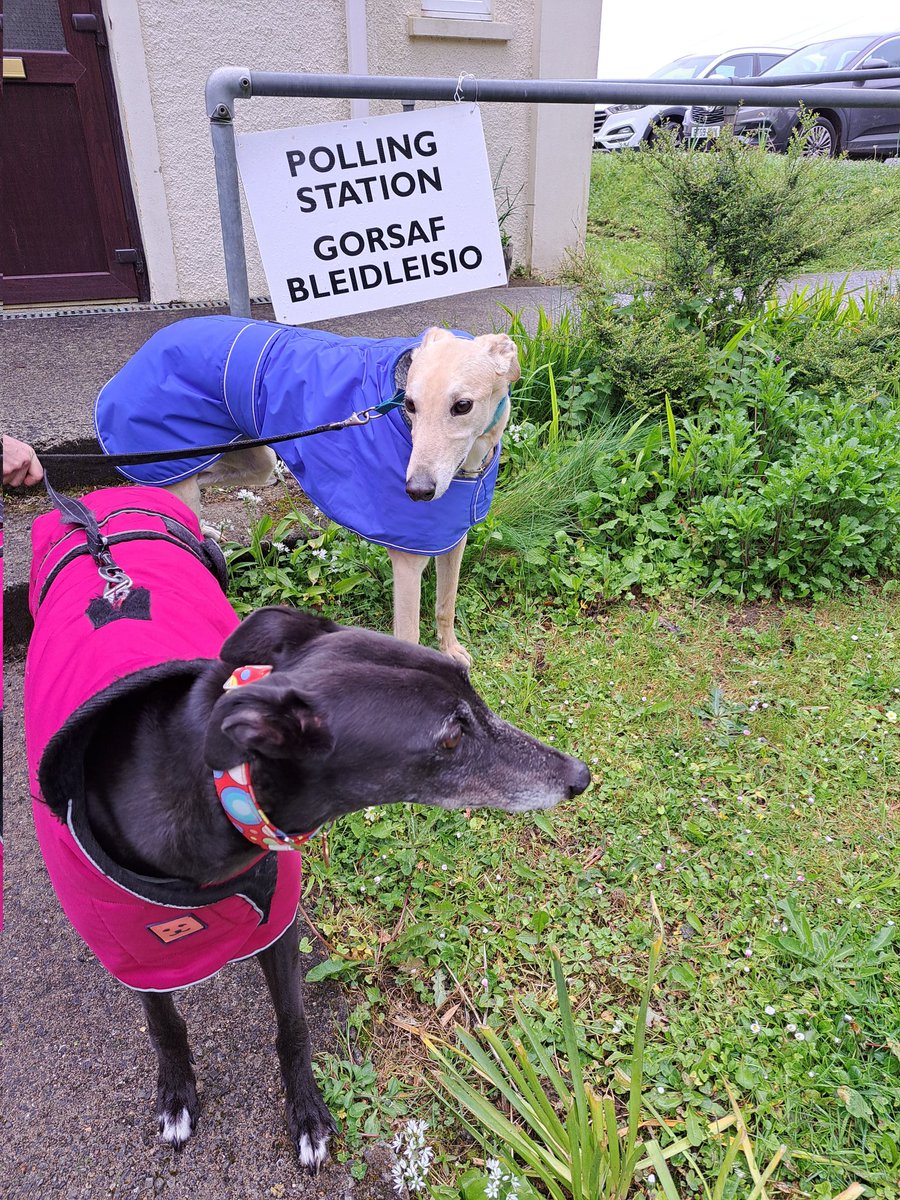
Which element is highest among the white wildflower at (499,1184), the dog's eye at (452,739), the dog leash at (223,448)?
the dog leash at (223,448)

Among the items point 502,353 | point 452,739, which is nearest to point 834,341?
point 502,353

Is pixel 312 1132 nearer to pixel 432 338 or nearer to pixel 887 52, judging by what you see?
pixel 432 338

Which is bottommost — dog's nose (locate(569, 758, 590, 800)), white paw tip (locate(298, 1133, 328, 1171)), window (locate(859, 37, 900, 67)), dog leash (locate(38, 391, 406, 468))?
white paw tip (locate(298, 1133, 328, 1171))

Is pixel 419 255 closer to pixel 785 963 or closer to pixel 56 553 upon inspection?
pixel 56 553

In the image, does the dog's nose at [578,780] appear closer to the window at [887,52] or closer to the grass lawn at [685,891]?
the grass lawn at [685,891]

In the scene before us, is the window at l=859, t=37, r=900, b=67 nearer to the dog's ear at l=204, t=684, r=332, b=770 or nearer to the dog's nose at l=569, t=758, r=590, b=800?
the dog's nose at l=569, t=758, r=590, b=800

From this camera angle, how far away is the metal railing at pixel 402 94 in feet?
9.40

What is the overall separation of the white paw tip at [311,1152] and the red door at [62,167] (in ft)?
18.9

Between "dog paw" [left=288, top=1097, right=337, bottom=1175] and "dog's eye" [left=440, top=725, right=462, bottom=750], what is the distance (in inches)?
40.8

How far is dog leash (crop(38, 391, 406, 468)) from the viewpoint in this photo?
2.17 meters

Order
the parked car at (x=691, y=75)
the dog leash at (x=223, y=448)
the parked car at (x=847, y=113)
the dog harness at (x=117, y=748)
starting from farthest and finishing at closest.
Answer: the parked car at (x=691, y=75), the parked car at (x=847, y=113), the dog leash at (x=223, y=448), the dog harness at (x=117, y=748)

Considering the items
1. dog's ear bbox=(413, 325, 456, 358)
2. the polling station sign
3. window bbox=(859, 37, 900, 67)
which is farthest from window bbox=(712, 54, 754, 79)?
dog's ear bbox=(413, 325, 456, 358)

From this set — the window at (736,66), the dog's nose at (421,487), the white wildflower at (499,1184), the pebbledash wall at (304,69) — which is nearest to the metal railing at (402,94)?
the dog's nose at (421,487)

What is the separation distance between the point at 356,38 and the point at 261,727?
21.2 feet
